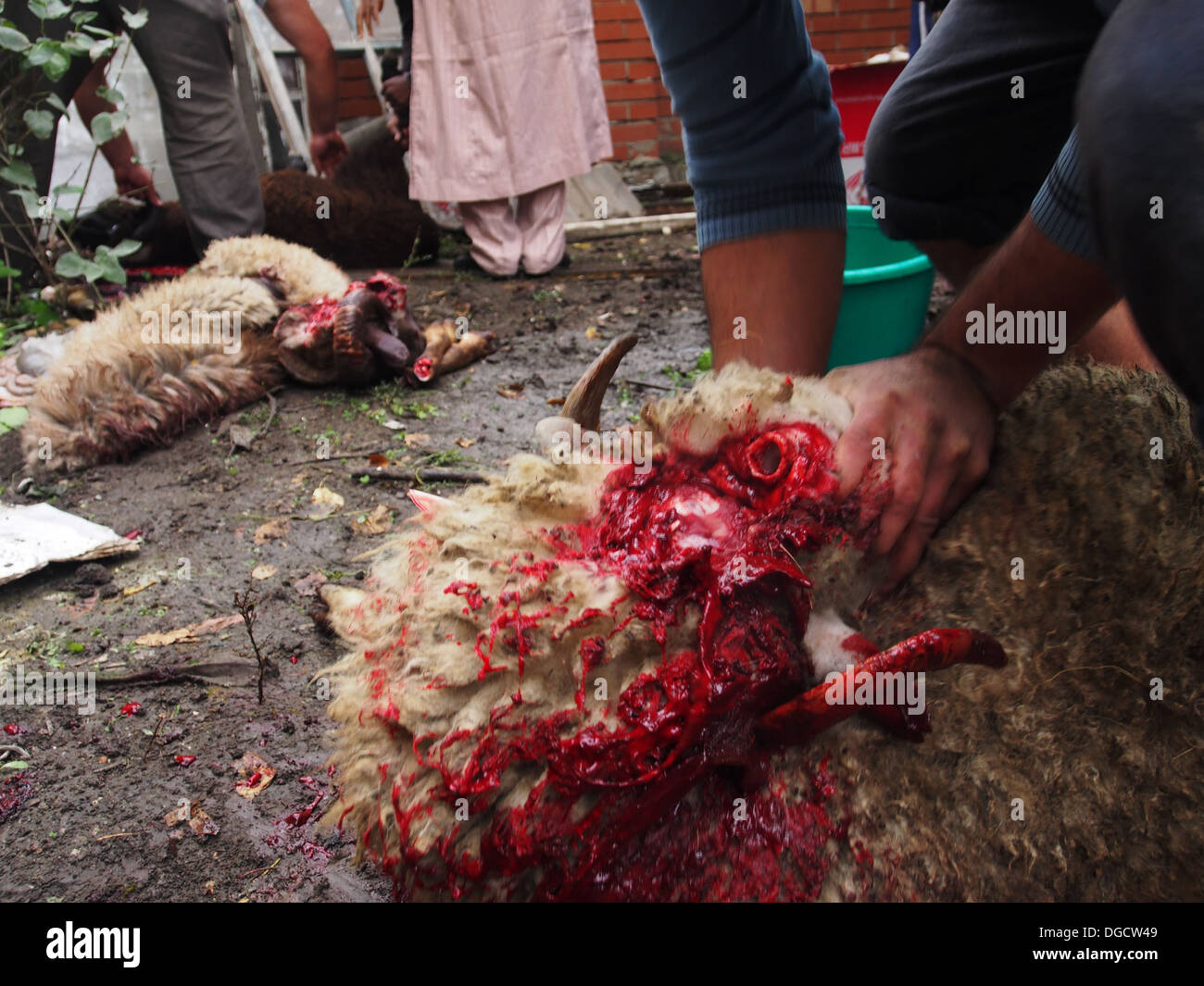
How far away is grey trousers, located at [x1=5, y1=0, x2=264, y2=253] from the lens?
14.4 ft

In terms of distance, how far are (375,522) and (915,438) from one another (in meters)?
2.08

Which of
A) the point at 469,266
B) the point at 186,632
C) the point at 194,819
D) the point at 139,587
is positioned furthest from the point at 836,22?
the point at 194,819

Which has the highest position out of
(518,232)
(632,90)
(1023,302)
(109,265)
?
(632,90)

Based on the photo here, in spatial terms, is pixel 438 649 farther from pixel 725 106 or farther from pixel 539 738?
pixel 725 106

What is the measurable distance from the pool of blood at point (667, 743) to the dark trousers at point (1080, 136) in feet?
1.49

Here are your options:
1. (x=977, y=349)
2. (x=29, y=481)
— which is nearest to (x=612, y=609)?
(x=977, y=349)

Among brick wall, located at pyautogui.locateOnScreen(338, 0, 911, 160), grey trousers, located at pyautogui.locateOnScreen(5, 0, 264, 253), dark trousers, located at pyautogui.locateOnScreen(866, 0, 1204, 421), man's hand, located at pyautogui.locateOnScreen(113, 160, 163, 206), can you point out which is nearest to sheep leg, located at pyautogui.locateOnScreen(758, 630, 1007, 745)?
dark trousers, located at pyautogui.locateOnScreen(866, 0, 1204, 421)

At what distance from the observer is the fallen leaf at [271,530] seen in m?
2.82

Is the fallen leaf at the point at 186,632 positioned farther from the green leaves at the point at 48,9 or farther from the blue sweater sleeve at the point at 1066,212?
the green leaves at the point at 48,9

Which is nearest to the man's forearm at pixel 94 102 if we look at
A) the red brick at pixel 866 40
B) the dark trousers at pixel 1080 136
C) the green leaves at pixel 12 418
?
the green leaves at pixel 12 418

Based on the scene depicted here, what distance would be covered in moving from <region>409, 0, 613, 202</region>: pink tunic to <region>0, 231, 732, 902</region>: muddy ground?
66.8 inches

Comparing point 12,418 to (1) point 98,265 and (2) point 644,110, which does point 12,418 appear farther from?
(2) point 644,110

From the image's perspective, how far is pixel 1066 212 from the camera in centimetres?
126

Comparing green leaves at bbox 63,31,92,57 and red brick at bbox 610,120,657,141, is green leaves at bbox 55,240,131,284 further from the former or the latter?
red brick at bbox 610,120,657,141
